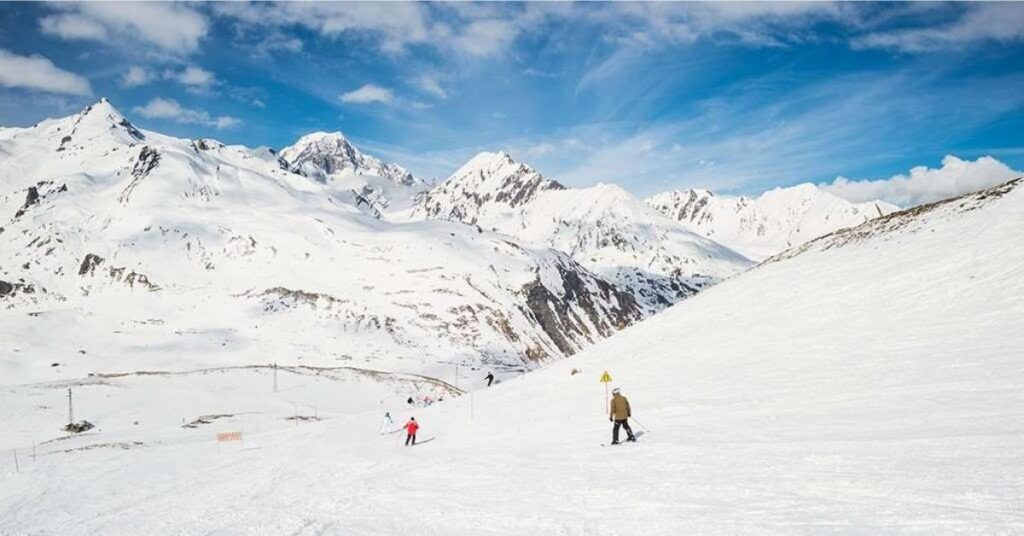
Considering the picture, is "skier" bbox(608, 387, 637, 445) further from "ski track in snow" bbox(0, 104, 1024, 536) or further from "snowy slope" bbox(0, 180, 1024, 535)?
"ski track in snow" bbox(0, 104, 1024, 536)

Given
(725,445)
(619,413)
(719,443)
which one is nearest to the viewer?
(725,445)

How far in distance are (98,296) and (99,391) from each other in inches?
5559

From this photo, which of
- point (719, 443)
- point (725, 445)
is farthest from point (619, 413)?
point (725, 445)

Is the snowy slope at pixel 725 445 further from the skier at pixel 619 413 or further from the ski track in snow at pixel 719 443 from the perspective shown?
Result: the skier at pixel 619 413

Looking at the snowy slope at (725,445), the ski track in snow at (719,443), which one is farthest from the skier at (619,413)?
the ski track in snow at (719,443)

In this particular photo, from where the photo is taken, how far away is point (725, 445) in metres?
19.0

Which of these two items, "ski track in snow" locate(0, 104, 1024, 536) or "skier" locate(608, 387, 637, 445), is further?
"skier" locate(608, 387, 637, 445)

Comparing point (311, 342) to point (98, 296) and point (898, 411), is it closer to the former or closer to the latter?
point (98, 296)

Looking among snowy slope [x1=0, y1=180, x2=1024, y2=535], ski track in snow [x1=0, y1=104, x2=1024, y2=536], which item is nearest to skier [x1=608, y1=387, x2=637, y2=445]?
snowy slope [x1=0, y1=180, x2=1024, y2=535]

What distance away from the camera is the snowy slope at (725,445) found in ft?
42.4

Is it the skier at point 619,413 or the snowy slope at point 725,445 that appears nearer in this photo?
the snowy slope at point 725,445

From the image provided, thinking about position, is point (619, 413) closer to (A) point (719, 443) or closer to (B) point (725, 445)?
(A) point (719, 443)

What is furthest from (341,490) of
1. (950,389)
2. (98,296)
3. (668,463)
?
(98,296)

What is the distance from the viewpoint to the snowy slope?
12.9m
